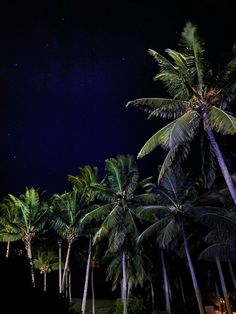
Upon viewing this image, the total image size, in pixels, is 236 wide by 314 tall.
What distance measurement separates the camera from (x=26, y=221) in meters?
28.4

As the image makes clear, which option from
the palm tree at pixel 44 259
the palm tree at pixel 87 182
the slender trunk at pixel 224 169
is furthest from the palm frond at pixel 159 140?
the palm tree at pixel 44 259

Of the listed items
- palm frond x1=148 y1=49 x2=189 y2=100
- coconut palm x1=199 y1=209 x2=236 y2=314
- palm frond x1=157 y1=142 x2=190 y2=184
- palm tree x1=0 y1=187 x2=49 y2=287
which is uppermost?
palm frond x1=148 y1=49 x2=189 y2=100

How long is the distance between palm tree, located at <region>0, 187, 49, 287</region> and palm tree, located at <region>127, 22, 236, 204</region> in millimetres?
15003

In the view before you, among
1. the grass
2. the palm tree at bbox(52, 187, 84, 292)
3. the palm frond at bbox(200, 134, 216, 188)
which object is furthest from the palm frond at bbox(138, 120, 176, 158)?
the grass

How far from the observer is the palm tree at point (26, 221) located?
27938mm

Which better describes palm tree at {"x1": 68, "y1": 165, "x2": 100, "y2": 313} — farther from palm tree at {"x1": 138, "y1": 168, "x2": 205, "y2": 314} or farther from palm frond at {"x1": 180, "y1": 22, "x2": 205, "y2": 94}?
palm frond at {"x1": 180, "y1": 22, "x2": 205, "y2": 94}

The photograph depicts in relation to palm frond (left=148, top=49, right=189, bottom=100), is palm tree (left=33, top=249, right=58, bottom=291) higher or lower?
lower

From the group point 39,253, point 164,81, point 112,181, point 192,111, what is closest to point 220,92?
point 192,111

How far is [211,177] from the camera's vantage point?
16.7 metres

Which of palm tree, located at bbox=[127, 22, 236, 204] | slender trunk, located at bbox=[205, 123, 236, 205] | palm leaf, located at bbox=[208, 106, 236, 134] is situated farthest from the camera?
palm tree, located at bbox=[127, 22, 236, 204]

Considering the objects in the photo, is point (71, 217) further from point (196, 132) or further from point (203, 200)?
point (196, 132)

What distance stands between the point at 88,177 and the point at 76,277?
16875 millimetres

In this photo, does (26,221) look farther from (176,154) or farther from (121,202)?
(176,154)

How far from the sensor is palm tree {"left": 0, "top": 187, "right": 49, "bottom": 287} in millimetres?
27938
